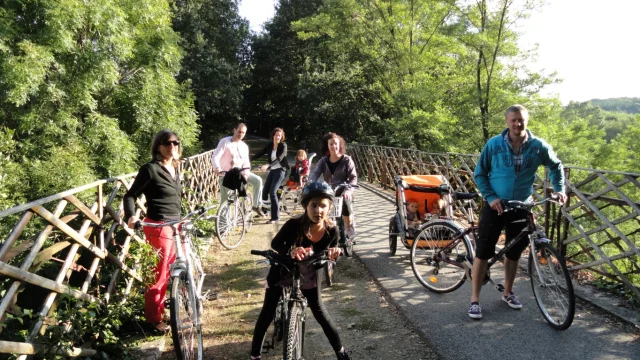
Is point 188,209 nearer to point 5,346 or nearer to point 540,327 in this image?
point 5,346

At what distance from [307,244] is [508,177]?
1.84 m

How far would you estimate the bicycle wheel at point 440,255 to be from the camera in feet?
13.8

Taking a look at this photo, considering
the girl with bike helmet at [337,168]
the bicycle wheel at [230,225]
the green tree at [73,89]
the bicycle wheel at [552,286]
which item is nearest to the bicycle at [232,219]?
the bicycle wheel at [230,225]

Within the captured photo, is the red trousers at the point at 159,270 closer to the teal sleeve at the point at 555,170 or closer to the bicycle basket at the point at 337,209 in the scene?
the bicycle basket at the point at 337,209

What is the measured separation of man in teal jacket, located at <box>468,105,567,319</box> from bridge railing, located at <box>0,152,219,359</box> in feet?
10.1

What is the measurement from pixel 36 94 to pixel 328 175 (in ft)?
38.7

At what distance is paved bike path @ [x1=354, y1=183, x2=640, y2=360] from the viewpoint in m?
3.04

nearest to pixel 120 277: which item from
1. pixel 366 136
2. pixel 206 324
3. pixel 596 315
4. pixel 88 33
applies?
pixel 206 324

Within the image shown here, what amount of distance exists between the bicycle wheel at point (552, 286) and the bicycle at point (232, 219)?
408 centimetres

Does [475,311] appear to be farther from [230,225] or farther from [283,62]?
[283,62]

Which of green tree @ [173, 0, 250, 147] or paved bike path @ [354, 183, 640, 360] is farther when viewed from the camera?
green tree @ [173, 0, 250, 147]

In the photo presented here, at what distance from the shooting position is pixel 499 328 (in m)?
3.45

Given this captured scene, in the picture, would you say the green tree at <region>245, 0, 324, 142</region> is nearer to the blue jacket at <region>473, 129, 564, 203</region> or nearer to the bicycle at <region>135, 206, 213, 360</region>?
the blue jacket at <region>473, 129, 564, 203</region>

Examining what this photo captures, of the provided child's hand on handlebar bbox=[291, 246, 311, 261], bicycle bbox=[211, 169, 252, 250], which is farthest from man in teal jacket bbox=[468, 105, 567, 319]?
bicycle bbox=[211, 169, 252, 250]
